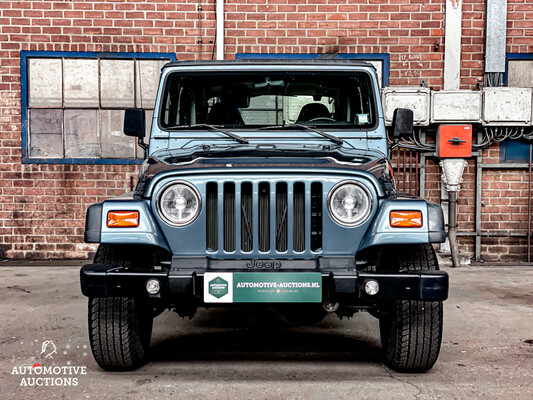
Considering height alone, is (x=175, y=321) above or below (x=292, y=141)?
below

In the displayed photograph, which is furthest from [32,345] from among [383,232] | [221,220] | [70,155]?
[70,155]

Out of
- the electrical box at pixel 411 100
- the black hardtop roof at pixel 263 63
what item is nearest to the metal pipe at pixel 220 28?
the electrical box at pixel 411 100

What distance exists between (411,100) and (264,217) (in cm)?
566

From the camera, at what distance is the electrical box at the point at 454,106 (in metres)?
8.54

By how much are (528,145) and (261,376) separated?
21.7 ft

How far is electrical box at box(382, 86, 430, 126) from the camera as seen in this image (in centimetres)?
852

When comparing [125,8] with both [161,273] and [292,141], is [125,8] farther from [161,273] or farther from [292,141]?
[161,273]

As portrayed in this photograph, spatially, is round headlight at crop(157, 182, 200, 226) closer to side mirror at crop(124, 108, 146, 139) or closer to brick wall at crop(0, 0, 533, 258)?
side mirror at crop(124, 108, 146, 139)

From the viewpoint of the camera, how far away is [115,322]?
11.9 ft

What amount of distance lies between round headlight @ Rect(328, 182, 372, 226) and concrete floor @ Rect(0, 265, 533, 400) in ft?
3.19

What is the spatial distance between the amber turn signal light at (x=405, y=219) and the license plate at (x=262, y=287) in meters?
0.51

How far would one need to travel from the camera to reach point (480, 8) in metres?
8.78

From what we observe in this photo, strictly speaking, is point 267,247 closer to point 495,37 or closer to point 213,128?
point 213,128

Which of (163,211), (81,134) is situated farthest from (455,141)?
(163,211)
